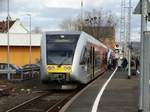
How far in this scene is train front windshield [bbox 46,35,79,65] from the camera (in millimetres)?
28297

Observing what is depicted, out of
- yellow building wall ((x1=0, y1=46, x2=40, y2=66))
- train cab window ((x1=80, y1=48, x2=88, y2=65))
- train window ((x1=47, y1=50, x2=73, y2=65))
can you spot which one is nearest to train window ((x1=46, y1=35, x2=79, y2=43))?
train window ((x1=47, y1=50, x2=73, y2=65))

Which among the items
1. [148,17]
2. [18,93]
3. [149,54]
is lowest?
[18,93]

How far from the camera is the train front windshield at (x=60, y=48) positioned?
28.3 metres

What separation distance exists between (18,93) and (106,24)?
250 ft

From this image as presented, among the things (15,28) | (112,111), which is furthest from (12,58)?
(112,111)

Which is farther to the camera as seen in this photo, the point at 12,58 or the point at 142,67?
the point at 12,58

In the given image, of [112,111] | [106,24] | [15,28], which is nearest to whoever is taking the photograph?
[112,111]

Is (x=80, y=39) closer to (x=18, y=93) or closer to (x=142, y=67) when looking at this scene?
(x=18, y=93)

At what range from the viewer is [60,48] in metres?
28.8

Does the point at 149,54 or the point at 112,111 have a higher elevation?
the point at 149,54

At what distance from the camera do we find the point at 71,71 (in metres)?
28.0

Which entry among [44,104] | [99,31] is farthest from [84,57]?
[99,31]

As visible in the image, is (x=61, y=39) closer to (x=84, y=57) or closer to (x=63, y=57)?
(x=63, y=57)

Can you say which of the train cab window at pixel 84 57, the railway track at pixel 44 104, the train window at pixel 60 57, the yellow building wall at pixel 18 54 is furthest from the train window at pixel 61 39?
the yellow building wall at pixel 18 54
